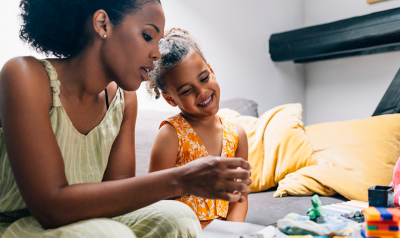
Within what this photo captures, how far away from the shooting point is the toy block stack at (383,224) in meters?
0.65

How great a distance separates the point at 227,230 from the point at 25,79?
0.57 metres

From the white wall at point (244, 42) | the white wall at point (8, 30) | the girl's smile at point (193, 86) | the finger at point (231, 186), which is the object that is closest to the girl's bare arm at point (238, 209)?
the girl's smile at point (193, 86)

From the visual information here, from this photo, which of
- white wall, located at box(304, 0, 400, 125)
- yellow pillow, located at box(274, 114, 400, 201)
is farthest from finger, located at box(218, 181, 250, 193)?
white wall, located at box(304, 0, 400, 125)

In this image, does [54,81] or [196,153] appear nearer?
[54,81]

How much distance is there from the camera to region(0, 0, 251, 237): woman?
0.71 m

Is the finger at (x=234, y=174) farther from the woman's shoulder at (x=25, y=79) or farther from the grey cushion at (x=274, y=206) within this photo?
the grey cushion at (x=274, y=206)

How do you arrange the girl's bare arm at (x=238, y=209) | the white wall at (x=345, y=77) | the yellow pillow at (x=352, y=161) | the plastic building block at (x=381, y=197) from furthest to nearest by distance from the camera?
the white wall at (x=345, y=77), the yellow pillow at (x=352, y=161), the girl's bare arm at (x=238, y=209), the plastic building block at (x=381, y=197)

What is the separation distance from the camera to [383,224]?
0.66 m

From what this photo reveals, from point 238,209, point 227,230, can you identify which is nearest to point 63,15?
point 227,230

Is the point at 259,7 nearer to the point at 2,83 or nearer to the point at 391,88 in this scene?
the point at 391,88

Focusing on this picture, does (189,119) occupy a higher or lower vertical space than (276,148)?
higher

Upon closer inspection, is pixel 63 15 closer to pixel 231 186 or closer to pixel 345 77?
pixel 231 186

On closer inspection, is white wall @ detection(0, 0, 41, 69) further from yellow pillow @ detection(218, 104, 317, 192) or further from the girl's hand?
the girl's hand

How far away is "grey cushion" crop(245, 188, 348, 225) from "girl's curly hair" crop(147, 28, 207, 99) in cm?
60
